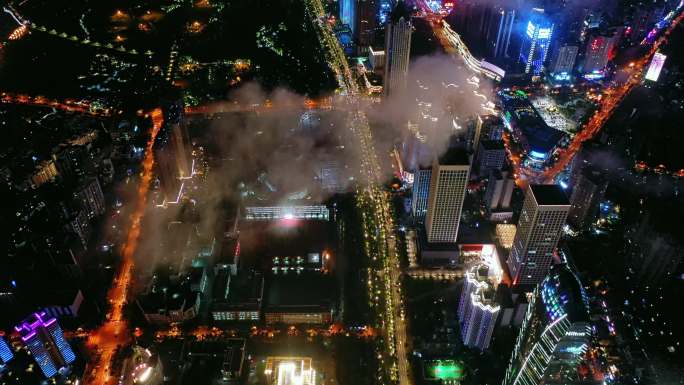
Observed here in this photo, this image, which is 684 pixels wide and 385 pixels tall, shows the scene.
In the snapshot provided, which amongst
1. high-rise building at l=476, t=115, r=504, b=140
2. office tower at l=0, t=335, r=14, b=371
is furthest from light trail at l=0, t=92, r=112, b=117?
high-rise building at l=476, t=115, r=504, b=140

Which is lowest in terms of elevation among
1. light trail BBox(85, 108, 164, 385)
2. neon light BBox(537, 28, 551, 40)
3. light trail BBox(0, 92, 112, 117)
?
light trail BBox(85, 108, 164, 385)

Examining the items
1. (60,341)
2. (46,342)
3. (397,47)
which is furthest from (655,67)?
(46,342)

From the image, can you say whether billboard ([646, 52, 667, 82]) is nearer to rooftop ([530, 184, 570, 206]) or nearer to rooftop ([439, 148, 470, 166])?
rooftop ([530, 184, 570, 206])

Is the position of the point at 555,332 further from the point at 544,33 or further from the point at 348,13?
the point at 348,13

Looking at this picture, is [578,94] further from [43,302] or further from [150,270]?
[43,302]

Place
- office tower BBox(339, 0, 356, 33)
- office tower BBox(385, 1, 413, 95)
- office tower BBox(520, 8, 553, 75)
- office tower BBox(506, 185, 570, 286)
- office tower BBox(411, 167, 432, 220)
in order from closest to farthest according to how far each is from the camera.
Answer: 1. office tower BBox(506, 185, 570, 286)
2. office tower BBox(411, 167, 432, 220)
3. office tower BBox(385, 1, 413, 95)
4. office tower BBox(520, 8, 553, 75)
5. office tower BBox(339, 0, 356, 33)

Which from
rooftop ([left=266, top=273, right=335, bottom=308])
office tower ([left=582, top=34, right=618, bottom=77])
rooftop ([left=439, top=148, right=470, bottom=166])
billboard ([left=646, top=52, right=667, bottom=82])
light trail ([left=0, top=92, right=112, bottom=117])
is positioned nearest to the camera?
rooftop ([left=439, top=148, right=470, bottom=166])

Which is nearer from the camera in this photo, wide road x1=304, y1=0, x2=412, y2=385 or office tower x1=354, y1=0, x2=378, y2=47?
wide road x1=304, y1=0, x2=412, y2=385

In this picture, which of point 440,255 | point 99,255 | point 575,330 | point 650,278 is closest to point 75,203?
point 99,255

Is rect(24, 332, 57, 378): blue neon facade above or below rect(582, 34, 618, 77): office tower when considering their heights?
below
